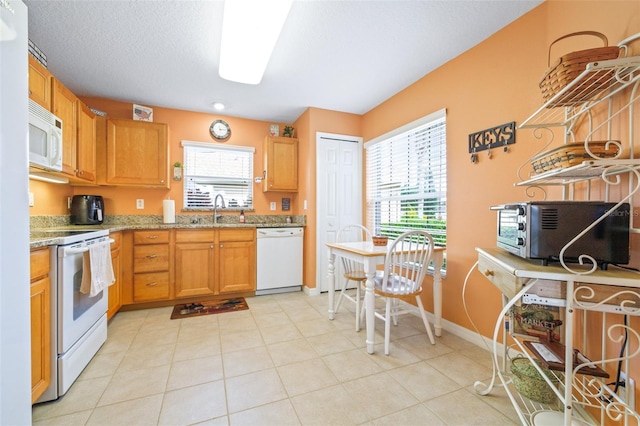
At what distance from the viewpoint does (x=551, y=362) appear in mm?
1208

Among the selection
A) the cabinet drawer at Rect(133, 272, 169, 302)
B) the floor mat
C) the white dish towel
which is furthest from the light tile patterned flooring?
the white dish towel

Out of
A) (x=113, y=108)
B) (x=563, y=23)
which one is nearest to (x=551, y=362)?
(x=563, y=23)

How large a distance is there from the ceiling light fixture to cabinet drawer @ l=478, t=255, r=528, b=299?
1879mm

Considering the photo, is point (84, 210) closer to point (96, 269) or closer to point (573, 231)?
point (96, 269)

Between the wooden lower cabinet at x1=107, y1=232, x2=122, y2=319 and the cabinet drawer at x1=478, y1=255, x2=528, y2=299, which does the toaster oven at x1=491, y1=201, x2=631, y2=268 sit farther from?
the wooden lower cabinet at x1=107, y1=232, x2=122, y2=319

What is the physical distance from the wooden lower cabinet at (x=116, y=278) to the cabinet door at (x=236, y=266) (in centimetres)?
99

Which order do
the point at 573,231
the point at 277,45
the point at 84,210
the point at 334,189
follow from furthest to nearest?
the point at 334,189, the point at 84,210, the point at 277,45, the point at 573,231

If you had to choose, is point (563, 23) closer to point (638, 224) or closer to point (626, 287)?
point (638, 224)

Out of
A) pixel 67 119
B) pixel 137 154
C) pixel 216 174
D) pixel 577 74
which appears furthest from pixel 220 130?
pixel 577 74

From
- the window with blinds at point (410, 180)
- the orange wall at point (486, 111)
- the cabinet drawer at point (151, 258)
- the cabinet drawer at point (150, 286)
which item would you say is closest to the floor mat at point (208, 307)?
the cabinet drawer at point (150, 286)

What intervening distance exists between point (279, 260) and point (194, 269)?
103 centimetres

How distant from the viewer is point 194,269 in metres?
3.15

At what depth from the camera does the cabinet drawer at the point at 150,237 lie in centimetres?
292

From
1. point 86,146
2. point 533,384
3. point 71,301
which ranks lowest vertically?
point 533,384
